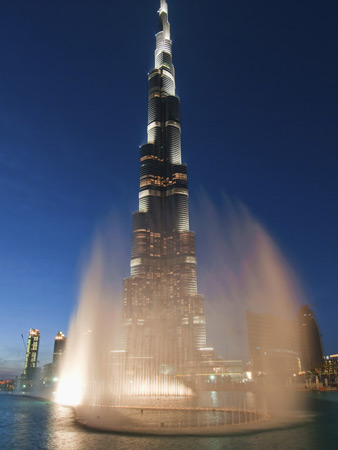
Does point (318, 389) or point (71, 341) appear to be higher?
point (71, 341)

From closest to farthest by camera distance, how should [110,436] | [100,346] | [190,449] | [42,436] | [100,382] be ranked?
[190,449], [110,436], [42,436], [100,382], [100,346]

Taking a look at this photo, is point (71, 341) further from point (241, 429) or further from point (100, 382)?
point (241, 429)

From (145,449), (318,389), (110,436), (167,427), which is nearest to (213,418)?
(167,427)

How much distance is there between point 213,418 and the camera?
40.6 metres

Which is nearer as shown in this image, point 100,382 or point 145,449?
point 145,449

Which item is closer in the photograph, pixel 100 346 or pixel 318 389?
pixel 100 346

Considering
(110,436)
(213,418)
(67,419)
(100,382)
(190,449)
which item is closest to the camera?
(190,449)

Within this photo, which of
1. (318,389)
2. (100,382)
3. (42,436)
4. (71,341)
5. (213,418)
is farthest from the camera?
(318,389)

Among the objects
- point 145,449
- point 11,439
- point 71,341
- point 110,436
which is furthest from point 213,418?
point 71,341

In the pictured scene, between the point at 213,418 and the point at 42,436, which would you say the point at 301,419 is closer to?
the point at 213,418

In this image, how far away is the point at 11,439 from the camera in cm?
3284

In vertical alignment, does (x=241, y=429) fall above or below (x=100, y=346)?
below

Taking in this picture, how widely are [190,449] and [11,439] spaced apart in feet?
58.5

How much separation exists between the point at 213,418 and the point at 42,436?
18373mm
